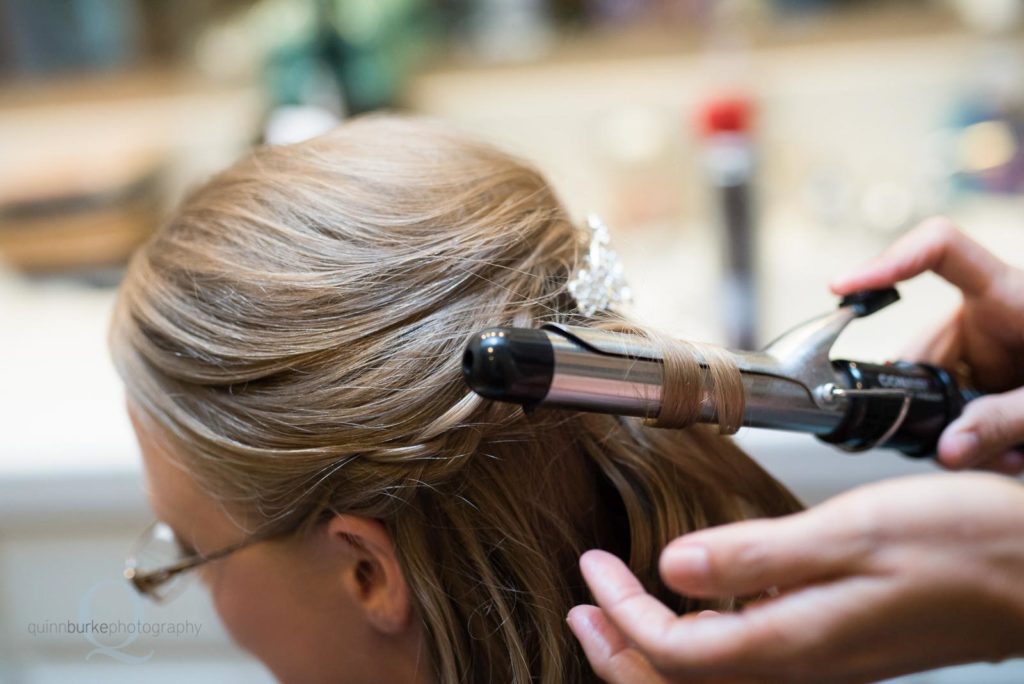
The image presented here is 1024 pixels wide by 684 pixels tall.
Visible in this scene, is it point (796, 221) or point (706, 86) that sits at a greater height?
point (706, 86)

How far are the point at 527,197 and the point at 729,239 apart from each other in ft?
1.61

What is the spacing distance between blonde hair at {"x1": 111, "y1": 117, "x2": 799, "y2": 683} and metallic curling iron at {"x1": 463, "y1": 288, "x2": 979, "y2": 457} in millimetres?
103

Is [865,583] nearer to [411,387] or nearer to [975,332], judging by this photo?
[411,387]

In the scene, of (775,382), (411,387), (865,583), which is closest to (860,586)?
(865,583)

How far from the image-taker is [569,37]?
130 cm

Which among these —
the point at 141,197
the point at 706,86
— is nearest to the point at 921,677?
the point at 706,86

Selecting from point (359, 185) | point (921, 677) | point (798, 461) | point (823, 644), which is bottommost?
point (921, 677)

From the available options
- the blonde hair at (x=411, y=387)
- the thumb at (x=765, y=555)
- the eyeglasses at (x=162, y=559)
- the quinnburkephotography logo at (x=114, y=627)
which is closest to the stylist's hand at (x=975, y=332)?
the blonde hair at (x=411, y=387)

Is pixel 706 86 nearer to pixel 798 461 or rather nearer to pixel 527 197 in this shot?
pixel 798 461

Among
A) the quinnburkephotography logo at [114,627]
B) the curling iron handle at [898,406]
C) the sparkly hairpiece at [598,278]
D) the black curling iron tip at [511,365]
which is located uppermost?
the black curling iron tip at [511,365]

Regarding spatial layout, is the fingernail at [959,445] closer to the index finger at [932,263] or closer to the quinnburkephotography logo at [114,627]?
the index finger at [932,263]

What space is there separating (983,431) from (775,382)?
186 mm

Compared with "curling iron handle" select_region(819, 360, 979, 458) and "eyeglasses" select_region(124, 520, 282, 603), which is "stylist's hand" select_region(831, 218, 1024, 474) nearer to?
"curling iron handle" select_region(819, 360, 979, 458)

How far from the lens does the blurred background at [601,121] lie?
3.66ft
